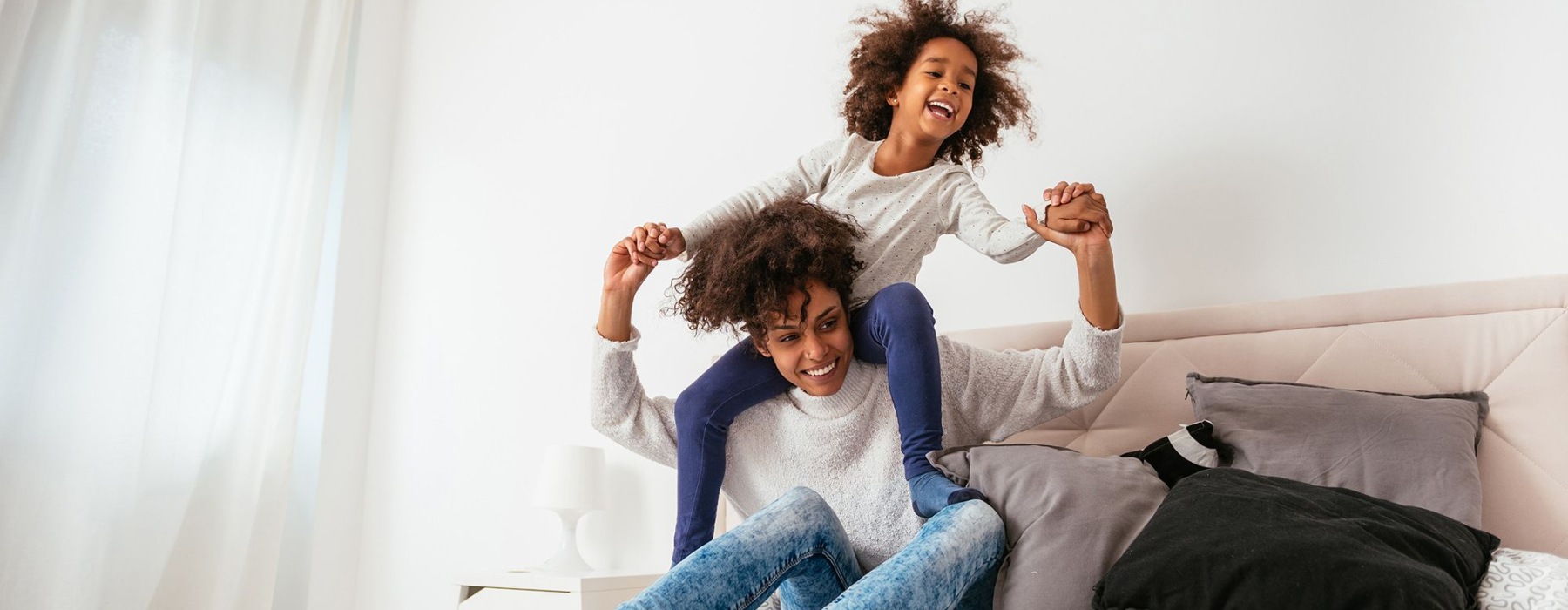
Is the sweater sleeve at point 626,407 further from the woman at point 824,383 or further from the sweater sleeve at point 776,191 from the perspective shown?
the sweater sleeve at point 776,191

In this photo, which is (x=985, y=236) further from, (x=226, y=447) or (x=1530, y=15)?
(x=226, y=447)

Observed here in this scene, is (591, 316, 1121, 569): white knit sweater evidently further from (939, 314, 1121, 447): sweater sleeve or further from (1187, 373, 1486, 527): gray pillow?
(1187, 373, 1486, 527): gray pillow

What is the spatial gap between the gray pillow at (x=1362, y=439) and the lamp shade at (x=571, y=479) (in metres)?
1.43

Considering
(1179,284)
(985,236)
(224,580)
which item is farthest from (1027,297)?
(224,580)

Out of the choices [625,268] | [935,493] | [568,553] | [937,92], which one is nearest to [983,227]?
[937,92]

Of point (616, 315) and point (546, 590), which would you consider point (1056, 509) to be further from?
point (546, 590)

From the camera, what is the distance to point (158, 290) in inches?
94.2

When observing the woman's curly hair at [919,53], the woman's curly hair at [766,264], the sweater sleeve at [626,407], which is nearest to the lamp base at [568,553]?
the sweater sleeve at [626,407]

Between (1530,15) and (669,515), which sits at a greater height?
(1530,15)

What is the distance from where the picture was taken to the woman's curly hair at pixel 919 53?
187 centimetres

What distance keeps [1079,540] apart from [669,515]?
1412 millimetres

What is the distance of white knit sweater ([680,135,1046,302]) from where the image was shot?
1687mm

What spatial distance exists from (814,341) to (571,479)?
3.54ft

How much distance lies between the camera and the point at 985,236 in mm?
1617
